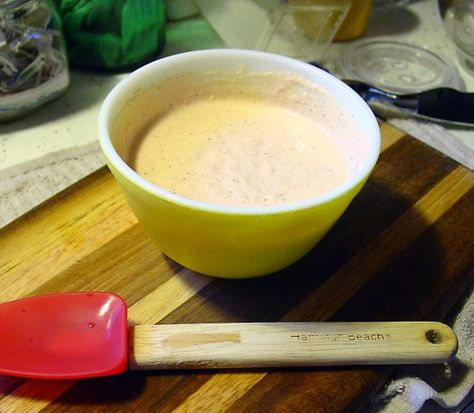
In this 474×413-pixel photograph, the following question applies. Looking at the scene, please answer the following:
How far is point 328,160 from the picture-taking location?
0.57 meters

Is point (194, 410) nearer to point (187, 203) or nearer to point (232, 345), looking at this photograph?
point (232, 345)

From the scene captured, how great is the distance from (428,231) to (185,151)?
0.86ft

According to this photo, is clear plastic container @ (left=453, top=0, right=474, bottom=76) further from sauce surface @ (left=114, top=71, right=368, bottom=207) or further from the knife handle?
sauce surface @ (left=114, top=71, right=368, bottom=207)

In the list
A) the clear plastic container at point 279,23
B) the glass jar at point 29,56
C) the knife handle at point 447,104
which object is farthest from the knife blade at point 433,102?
the glass jar at point 29,56

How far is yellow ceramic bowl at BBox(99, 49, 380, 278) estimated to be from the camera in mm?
439

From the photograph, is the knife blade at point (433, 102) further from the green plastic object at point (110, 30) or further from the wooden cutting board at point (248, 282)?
the green plastic object at point (110, 30)

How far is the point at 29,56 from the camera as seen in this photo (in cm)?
74

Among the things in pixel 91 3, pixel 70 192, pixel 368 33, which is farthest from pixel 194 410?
pixel 368 33

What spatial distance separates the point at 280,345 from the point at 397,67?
627 mm

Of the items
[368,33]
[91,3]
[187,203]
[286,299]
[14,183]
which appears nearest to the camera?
[187,203]

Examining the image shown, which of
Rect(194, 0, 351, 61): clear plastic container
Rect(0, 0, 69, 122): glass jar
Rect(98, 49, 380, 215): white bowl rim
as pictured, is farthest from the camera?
Rect(194, 0, 351, 61): clear plastic container

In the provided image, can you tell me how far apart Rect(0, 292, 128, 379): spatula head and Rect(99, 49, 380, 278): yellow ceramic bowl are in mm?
77

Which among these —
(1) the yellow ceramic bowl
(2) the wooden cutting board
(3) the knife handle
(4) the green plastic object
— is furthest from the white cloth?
(4) the green plastic object

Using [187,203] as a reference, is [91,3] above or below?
below
